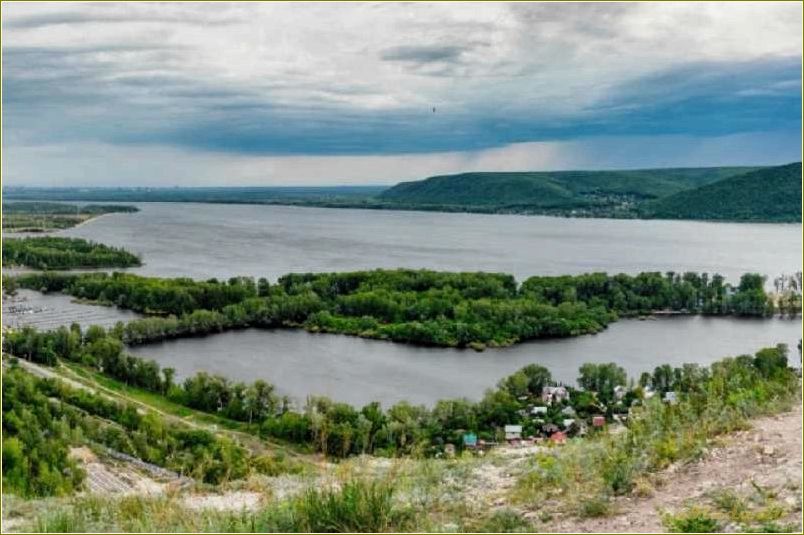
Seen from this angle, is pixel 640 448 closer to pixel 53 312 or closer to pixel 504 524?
pixel 504 524

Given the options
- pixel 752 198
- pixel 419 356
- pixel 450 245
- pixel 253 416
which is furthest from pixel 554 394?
pixel 752 198

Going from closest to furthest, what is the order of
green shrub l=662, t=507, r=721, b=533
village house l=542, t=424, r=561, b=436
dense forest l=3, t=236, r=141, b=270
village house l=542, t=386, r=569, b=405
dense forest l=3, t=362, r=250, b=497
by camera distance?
1. green shrub l=662, t=507, r=721, b=533
2. dense forest l=3, t=362, r=250, b=497
3. village house l=542, t=424, r=561, b=436
4. village house l=542, t=386, r=569, b=405
5. dense forest l=3, t=236, r=141, b=270

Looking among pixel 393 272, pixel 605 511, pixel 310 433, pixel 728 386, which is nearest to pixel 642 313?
pixel 393 272

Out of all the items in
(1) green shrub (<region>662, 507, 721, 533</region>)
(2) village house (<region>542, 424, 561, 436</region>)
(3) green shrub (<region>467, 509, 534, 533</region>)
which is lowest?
(2) village house (<region>542, 424, 561, 436</region>)

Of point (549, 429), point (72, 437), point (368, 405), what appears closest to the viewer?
point (72, 437)

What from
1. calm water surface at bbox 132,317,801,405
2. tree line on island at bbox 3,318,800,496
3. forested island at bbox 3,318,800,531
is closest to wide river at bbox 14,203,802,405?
calm water surface at bbox 132,317,801,405

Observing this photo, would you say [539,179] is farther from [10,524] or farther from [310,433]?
[10,524]

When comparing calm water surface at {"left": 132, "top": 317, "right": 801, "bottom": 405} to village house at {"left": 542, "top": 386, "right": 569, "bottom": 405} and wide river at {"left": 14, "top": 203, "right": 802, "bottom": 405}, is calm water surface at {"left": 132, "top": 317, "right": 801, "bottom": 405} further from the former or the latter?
village house at {"left": 542, "top": 386, "right": 569, "bottom": 405}
